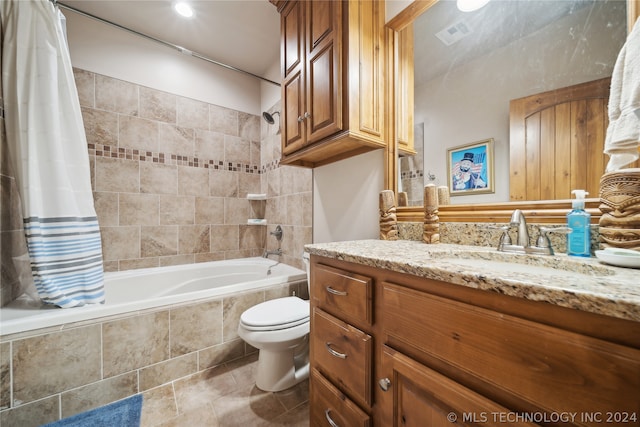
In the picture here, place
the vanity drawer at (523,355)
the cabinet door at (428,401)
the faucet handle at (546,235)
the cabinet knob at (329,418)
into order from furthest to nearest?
1. the cabinet knob at (329,418)
2. the faucet handle at (546,235)
3. the cabinet door at (428,401)
4. the vanity drawer at (523,355)

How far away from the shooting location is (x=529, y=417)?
0.42 meters

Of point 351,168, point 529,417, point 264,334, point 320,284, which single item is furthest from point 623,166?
point 264,334

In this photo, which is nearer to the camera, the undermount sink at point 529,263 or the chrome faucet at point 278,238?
the undermount sink at point 529,263

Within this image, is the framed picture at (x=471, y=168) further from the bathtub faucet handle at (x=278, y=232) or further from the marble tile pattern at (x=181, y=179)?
the bathtub faucet handle at (x=278, y=232)

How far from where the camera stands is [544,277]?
46 cm

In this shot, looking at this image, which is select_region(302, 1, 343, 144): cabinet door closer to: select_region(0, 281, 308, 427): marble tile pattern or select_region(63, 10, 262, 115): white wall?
select_region(0, 281, 308, 427): marble tile pattern

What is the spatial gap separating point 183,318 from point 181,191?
131 cm

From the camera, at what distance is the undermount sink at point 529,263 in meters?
0.61

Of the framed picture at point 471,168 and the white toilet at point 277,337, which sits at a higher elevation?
the framed picture at point 471,168

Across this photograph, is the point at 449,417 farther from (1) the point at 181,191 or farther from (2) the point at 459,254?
(1) the point at 181,191

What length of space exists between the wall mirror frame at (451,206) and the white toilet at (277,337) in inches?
32.4

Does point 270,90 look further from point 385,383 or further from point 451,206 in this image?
point 385,383

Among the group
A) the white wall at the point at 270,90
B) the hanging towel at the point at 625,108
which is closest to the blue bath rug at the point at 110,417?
the hanging towel at the point at 625,108

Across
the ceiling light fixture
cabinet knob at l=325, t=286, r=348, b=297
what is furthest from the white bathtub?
the ceiling light fixture
